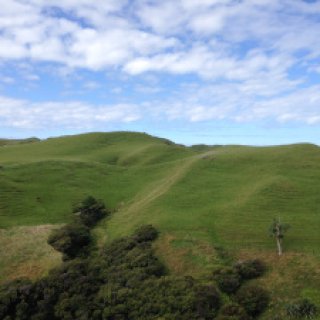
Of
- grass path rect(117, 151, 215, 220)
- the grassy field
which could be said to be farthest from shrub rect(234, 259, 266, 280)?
grass path rect(117, 151, 215, 220)

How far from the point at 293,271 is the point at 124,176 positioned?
57.9 meters

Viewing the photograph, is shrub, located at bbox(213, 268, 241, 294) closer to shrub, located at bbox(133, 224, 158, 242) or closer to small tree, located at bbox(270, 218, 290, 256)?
small tree, located at bbox(270, 218, 290, 256)

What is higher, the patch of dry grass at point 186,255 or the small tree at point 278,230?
the small tree at point 278,230

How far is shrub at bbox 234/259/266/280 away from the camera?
4756 cm

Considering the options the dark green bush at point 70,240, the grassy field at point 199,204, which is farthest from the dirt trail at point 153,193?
the dark green bush at point 70,240

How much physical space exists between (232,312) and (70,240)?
2461 centimetres

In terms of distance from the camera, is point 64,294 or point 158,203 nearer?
point 64,294

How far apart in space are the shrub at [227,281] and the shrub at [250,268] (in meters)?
1.05

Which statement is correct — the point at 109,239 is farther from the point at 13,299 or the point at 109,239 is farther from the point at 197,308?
the point at 197,308

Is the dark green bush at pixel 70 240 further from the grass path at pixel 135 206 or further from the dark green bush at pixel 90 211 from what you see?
the dark green bush at pixel 90 211

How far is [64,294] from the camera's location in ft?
152

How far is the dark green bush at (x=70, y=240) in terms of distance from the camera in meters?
57.4

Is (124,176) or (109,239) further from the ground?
(124,176)

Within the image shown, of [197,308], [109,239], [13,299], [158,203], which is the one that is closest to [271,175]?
[158,203]
